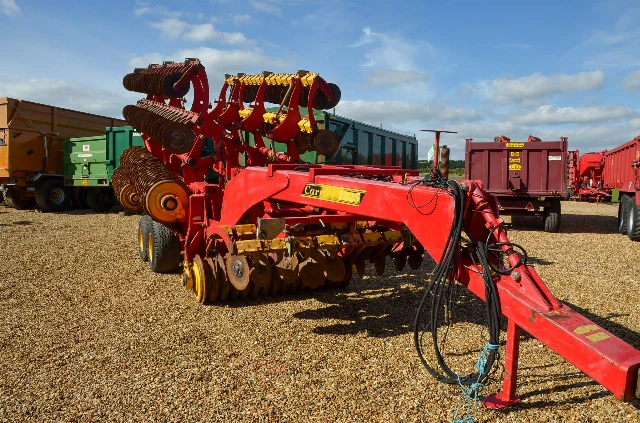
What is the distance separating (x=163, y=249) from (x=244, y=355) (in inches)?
115

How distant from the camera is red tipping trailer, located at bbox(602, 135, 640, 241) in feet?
33.3

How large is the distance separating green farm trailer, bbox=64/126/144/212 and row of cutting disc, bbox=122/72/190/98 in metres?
7.12

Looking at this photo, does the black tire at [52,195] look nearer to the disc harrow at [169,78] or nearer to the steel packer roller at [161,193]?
the disc harrow at [169,78]

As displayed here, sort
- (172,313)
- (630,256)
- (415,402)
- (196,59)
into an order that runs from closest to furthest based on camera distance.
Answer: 1. (415,402)
2. (172,313)
3. (196,59)
4. (630,256)

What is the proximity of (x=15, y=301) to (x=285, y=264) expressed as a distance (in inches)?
119

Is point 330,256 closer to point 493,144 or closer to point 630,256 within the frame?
point 630,256

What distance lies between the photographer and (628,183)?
11.4 metres

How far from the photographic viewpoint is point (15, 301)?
5.14 meters

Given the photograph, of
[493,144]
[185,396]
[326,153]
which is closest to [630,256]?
[493,144]

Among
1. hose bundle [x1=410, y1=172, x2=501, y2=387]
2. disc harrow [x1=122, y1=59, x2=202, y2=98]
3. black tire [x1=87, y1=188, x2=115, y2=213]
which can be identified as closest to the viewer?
hose bundle [x1=410, y1=172, x2=501, y2=387]

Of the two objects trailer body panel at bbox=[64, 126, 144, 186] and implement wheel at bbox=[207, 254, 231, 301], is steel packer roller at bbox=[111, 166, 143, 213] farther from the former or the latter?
trailer body panel at bbox=[64, 126, 144, 186]

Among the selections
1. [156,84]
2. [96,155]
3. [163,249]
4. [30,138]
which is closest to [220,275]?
[163,249]

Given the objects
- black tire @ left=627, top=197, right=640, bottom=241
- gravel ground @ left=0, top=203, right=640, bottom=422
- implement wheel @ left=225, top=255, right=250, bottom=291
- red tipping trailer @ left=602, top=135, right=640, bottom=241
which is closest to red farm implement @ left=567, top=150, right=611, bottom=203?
red tipping trailer @ left=602, top=135, right=640, bottom=241

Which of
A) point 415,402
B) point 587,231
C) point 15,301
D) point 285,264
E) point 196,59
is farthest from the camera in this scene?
point 587,231
